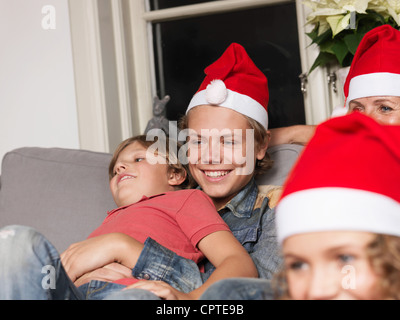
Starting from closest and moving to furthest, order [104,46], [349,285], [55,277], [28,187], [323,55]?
1. [349,285]
2. [55,277]
3. [28,187]
4. [323,55]
5. [104,46]

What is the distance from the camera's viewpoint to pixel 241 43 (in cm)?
257

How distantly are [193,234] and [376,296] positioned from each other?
75cm

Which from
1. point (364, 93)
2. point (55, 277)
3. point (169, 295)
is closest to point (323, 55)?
point (364, 93)

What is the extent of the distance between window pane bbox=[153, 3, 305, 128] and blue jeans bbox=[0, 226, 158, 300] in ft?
5.13

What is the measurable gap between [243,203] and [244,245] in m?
0.16

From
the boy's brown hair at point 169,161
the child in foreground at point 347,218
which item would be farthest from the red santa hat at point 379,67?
the child in foreground at point 347,218

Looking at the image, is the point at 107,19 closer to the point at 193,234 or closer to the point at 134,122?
the point at 134,122

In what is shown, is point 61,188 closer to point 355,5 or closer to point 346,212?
point 355,5

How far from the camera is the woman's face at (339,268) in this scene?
79 cm

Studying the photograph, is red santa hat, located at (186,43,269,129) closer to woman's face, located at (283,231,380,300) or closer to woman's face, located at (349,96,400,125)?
woman's face, located at (349,96,400,125)

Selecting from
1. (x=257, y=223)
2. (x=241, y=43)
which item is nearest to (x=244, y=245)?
(x=257, y=223)

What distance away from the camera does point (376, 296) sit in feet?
2.63

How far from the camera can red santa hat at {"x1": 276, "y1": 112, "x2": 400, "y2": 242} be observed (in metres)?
0.82
